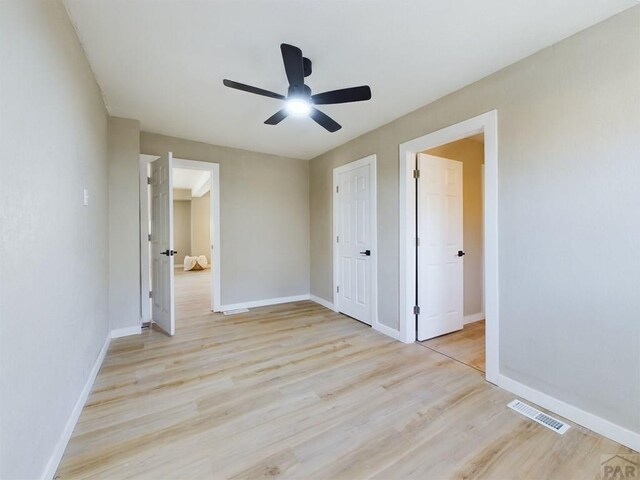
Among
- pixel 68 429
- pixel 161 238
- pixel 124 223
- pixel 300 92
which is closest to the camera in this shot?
pixel 68 429

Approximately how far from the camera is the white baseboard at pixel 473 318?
364 centimetres

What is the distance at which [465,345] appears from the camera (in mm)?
2965

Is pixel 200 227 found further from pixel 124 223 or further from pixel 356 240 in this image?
pixel 356 240

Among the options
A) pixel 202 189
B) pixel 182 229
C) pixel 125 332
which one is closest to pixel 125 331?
pixel 125 332

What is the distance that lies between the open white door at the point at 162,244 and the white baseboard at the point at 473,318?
361 centimetres

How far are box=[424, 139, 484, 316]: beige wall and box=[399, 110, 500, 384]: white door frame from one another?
983 millimetres

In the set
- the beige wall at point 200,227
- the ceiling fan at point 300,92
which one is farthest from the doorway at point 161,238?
the beige wall at point 200,227

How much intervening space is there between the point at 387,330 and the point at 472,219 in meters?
1.85

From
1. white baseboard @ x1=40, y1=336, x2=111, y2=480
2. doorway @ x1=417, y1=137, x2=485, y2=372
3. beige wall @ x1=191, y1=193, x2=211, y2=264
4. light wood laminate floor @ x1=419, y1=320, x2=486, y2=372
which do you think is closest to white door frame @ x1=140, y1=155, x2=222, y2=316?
white baseboard @ x1=40, y1=336, x2=111, y2=480

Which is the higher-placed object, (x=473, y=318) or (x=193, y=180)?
(x=193, y=180)

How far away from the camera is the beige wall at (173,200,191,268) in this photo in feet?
33.0

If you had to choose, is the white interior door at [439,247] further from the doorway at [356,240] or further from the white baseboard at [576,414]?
the white baseboard at [576,414]

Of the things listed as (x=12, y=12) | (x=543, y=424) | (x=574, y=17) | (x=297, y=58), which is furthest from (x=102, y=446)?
(x=574, y=17)

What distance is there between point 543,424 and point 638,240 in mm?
1231
